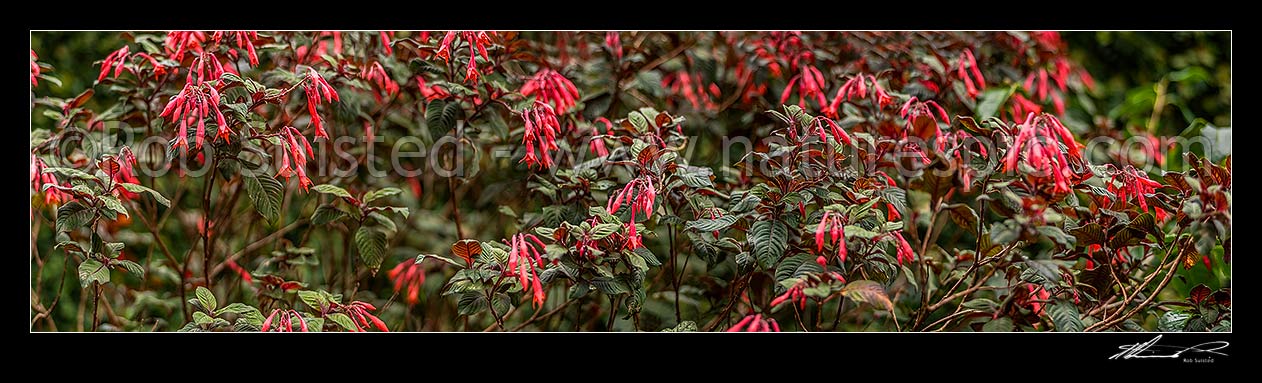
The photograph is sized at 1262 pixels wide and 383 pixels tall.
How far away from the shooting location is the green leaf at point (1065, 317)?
4.23ft

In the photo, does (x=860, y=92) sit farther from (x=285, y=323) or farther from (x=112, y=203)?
(x=112, y=203)

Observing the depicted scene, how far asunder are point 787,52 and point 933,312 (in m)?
0.60

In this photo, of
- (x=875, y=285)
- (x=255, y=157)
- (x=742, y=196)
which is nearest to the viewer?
(x=875, y=285)

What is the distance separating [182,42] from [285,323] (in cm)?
51

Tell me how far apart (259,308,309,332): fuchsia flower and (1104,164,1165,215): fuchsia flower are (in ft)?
3.84

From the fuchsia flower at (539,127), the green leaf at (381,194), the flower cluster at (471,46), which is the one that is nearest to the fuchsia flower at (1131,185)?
the fuchsia flower at (539,127)

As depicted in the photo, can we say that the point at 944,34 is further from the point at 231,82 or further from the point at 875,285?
the point at 231,82

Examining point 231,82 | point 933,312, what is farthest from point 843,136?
point 231,82

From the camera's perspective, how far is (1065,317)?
129cm

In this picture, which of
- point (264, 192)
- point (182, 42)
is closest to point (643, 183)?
point (264, 192)

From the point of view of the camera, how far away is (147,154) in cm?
168

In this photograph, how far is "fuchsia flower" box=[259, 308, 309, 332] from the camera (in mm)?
1245
